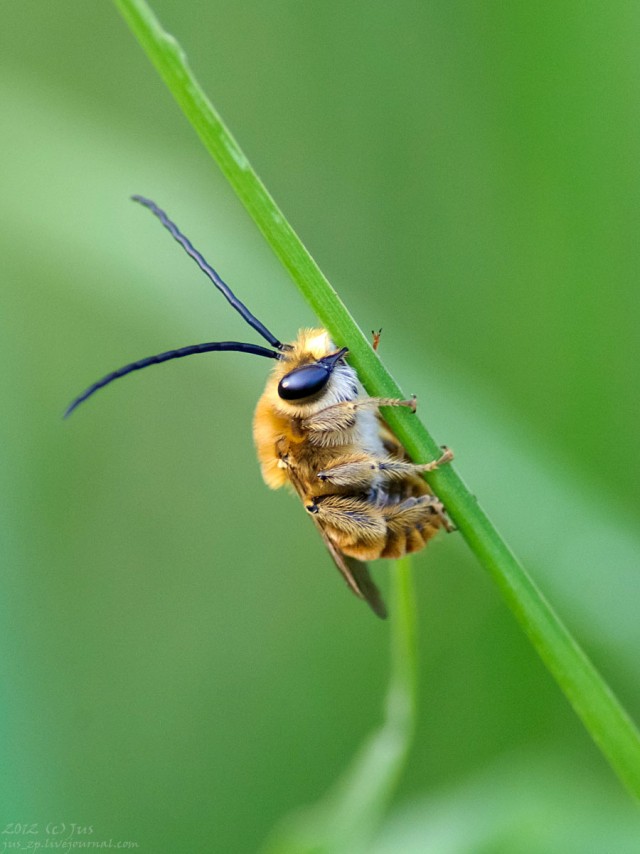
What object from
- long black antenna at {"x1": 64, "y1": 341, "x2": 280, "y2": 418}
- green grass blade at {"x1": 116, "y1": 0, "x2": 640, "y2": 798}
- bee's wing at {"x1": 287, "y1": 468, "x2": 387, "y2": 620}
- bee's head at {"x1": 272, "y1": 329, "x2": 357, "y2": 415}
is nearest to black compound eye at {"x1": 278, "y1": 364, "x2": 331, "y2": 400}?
bee's head at {"x1": 272, "y1": 329, "x2": 357, "y2": 415}

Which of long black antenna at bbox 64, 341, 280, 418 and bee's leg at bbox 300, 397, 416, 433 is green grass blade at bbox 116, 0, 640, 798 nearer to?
long black antenna at bbox 64, 341, 280, 418

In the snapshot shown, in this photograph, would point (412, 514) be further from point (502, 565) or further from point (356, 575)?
point (502, 565)

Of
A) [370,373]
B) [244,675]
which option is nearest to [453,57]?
[370,373]

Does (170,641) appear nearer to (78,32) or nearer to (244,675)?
(244,675)

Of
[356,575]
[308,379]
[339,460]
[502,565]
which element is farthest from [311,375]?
[502,565]

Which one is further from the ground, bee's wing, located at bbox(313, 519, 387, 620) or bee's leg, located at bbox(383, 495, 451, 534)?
bee's leg, located at bbox(383, 495, 451, 534)

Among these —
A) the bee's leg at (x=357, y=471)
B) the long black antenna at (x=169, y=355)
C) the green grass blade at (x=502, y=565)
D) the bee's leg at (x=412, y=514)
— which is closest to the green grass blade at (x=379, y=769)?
the bee's leg at (x=412, y=514)
